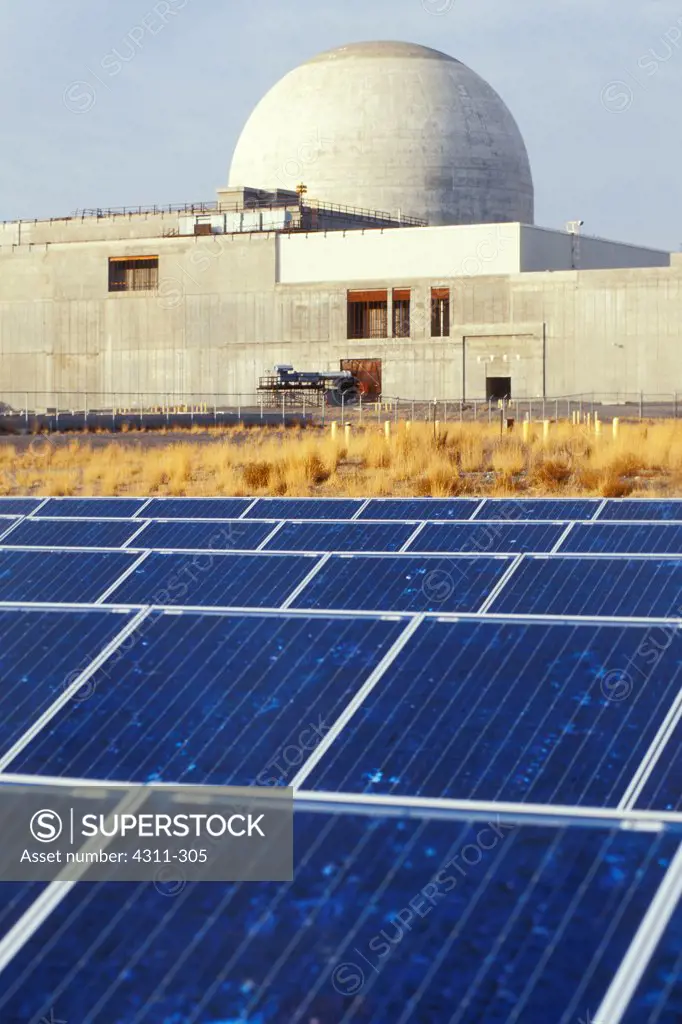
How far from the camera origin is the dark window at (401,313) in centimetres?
7581

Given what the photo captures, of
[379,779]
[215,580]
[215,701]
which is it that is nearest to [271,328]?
[215,580]

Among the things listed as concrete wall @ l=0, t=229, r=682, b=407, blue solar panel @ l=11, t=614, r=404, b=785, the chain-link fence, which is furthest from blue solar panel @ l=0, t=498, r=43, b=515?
concrete wall @ l=0, t=229, r=682, b=407

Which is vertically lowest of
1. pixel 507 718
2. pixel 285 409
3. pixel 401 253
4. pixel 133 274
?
pixel 285 409

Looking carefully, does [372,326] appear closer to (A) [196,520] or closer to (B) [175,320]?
(B) [175,320]

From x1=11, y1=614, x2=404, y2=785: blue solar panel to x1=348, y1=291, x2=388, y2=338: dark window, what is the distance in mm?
70155

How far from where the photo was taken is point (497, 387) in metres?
74.9

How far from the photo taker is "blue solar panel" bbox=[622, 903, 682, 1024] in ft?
12.1

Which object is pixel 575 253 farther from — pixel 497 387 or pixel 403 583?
pixel 403 583

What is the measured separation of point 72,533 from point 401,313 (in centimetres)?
6273

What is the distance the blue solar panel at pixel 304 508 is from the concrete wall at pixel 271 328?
5742 cm

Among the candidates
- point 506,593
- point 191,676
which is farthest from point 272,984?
point 506,593

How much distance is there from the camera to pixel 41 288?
83312 mm

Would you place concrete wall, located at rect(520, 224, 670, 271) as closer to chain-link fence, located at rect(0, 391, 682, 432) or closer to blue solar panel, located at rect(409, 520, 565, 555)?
chain-link fence, located at rect(0, 391, 682, 432)

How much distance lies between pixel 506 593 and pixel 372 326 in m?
68.8
